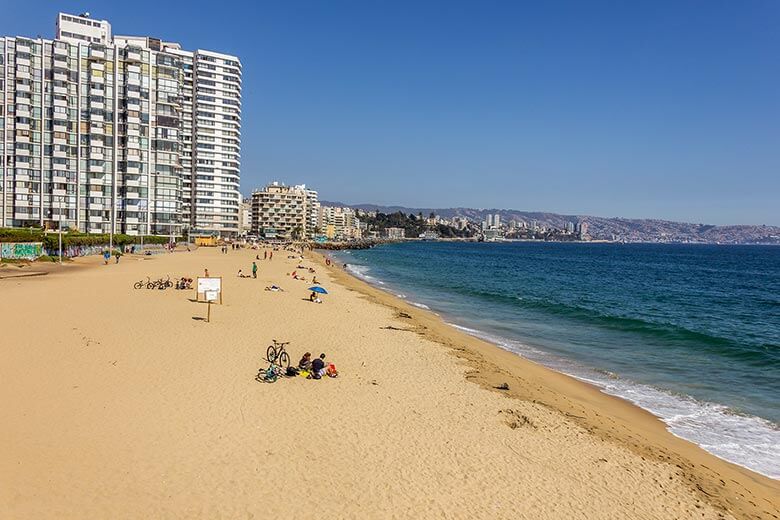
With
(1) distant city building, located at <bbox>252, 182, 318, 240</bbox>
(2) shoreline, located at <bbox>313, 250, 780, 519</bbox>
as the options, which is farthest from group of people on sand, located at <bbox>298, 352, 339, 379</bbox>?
(1) distant city building, located at <bbox>252, 182, 318, 240</bbox>

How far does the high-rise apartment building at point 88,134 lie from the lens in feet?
246

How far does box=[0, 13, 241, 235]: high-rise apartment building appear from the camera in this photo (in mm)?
74875

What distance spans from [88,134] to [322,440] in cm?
8220

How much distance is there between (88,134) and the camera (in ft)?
256

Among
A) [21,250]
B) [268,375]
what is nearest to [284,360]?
[268,375]

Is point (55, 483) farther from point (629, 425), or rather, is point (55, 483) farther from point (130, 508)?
point (629, 425)

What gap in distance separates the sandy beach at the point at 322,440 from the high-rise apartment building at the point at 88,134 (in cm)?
6668

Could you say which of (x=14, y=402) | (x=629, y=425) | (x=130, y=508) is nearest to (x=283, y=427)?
(x=130, y=508)

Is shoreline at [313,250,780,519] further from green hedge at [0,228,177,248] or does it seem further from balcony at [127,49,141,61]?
balcony at [127,49,141,61]

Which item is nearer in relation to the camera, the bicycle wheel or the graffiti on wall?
the bicycle wheel

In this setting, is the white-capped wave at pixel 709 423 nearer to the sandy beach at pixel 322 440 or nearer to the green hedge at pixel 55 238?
the sandy beach at pixel 322 440

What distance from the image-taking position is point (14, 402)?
39.2 ft

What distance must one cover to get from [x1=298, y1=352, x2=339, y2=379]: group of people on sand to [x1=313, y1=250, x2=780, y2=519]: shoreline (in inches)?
173

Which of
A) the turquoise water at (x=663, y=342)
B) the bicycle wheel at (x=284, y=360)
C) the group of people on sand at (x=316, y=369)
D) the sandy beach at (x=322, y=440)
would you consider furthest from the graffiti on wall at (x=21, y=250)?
the group of people on sand at (x=316, y=369)
